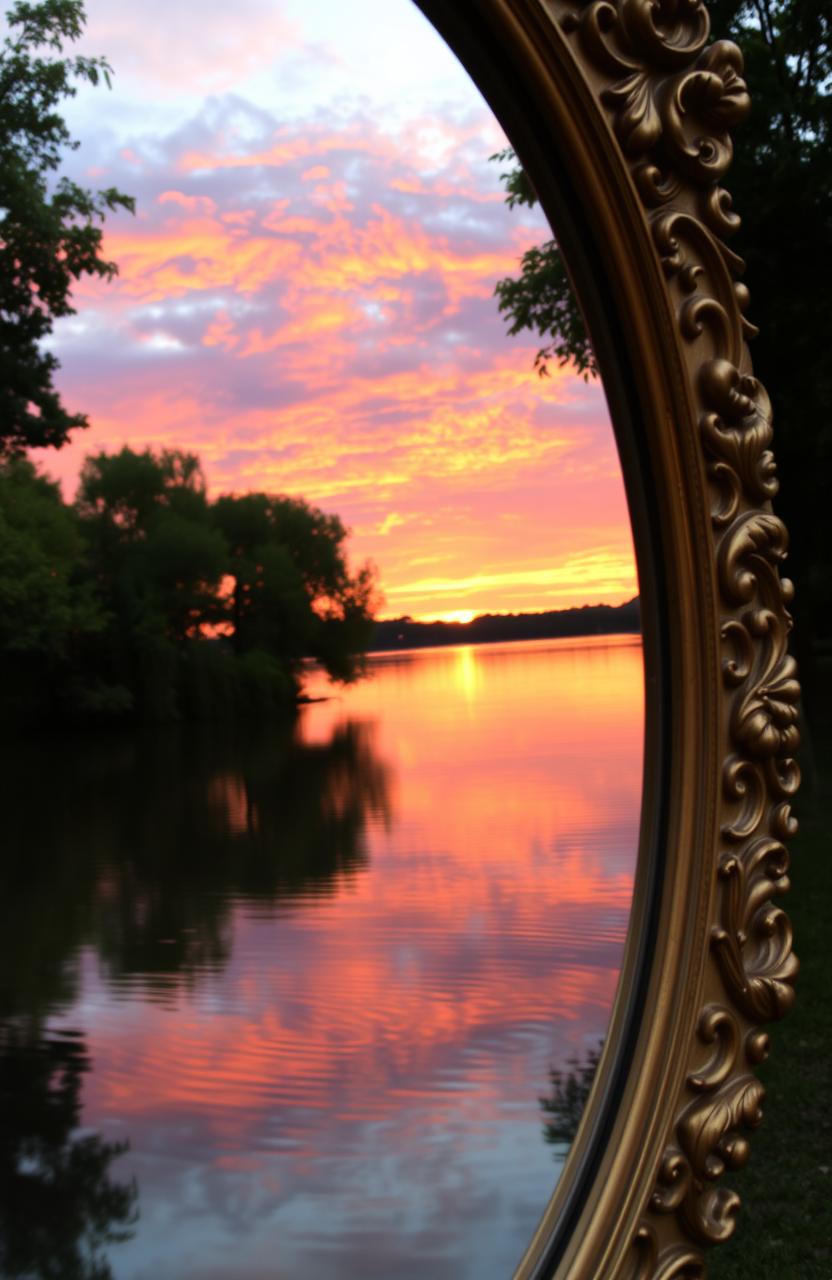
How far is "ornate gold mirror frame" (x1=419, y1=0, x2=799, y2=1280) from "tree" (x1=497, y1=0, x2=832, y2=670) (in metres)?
0.62

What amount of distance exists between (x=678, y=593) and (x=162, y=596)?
88 centimetres

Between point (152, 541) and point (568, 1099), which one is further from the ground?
point (152, 541)

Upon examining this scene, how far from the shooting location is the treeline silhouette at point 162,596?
1.11m

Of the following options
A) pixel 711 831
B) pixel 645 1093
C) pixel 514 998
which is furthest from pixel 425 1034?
pixel 711 831

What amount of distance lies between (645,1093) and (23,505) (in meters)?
0.75

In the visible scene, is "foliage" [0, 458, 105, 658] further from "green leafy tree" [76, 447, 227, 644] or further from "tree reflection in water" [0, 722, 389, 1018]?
"tree reflection in water" [0, 722, 389, 1018]

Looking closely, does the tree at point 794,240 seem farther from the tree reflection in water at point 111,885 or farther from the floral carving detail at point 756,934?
the tree reflection in water at point 111,885

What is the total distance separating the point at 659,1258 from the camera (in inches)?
37.8

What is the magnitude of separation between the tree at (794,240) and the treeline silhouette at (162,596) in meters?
0.74

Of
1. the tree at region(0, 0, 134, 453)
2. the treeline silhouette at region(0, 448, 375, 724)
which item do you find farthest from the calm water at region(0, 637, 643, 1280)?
the tree at region(0, 0, 134, 453)

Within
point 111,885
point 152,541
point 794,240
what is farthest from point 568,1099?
point 794,240

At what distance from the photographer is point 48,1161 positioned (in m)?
1.22

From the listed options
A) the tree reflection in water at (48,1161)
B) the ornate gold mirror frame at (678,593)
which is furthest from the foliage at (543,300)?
the tree reflection in water at (48,1161)

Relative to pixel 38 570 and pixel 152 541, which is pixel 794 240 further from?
pixel 38 570
